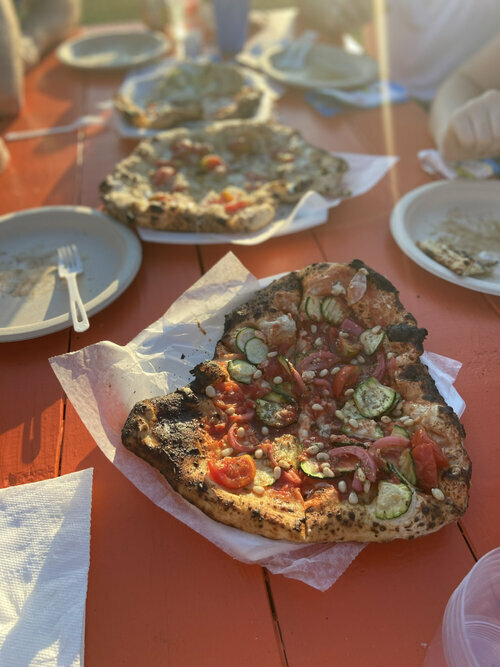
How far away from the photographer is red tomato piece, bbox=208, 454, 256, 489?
7.02ft

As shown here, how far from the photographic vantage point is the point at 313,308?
2840 millimetres

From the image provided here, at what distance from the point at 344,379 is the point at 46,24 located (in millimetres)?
6885

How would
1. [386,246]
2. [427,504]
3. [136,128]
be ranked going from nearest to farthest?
[427,504]
[386,246]
[136,128]

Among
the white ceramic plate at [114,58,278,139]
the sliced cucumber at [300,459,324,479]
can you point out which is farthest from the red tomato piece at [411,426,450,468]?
the white ceramic plate at [114,58,278,139]

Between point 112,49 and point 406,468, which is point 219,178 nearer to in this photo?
point 406,468

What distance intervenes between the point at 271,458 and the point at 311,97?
457 cm

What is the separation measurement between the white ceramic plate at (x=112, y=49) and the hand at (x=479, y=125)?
12.7 feet

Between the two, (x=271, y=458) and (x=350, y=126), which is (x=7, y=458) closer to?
(x=271, y=458)

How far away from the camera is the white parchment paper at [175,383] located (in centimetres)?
199

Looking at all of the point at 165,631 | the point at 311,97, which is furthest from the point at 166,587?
the point at 311,97

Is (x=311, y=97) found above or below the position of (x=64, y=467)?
above

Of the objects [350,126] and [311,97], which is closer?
[350,126]

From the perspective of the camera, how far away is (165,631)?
74.6 inches

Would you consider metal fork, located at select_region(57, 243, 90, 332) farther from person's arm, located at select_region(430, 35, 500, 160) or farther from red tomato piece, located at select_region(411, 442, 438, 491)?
person's arm, located at select_region(430, 35, 500, 160)
